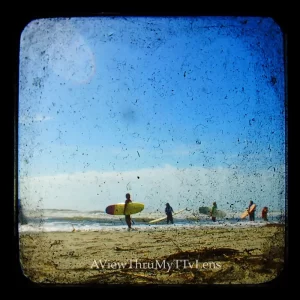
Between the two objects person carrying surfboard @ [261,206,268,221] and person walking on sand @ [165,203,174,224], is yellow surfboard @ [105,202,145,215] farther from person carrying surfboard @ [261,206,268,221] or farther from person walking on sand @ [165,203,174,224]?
person carrying surfboard @ [261,206,268,221]

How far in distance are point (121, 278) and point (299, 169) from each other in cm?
105

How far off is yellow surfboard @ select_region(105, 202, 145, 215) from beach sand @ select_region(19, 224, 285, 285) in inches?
8.6

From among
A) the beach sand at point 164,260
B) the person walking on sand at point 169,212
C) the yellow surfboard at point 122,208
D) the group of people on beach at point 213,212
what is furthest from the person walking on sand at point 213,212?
the yellow surfboard at point 122,208

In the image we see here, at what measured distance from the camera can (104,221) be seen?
2.30m

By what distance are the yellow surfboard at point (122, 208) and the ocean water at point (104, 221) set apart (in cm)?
5

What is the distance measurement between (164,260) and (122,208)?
413 millimetres

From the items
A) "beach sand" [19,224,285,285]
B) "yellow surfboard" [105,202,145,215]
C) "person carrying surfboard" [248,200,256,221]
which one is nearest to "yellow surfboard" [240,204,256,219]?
"person carrying surfboard" [248,200,256,221]

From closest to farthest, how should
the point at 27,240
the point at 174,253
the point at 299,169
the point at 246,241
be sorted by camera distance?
1. the point at 299,169
2. the point at 27,240
3. the point at 174,253
4. the point at 246,241

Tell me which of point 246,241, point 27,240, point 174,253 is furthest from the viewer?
point 246,241

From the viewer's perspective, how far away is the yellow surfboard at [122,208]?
209cm

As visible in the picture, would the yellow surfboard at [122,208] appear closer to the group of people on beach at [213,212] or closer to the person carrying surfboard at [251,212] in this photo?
the group of people on beach at [213,212]
